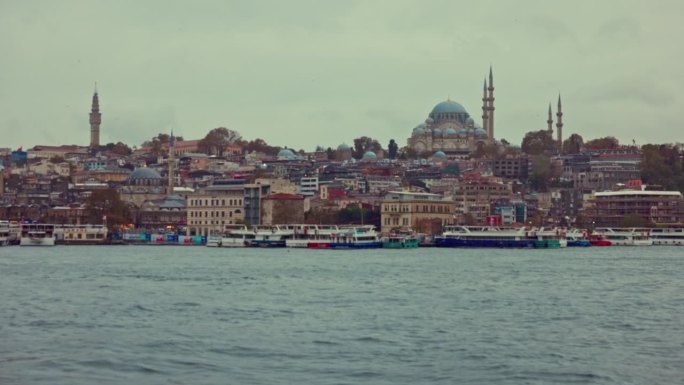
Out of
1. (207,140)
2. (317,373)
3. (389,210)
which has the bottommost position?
(317,373)

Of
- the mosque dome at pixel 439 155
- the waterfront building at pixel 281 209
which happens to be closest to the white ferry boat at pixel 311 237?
the waterfront building at pixel 281 209

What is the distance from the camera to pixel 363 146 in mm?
158875

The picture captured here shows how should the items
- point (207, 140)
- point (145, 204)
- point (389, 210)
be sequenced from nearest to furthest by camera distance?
point (389, 210) → point (145, 204) → point (207, 140)

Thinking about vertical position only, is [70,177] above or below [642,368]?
above

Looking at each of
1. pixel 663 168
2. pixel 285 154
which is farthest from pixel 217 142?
pixel 663 168

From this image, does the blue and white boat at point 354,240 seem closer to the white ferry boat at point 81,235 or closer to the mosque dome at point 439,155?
the white ferry boat at point 81,235

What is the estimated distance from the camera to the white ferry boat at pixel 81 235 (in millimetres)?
89000

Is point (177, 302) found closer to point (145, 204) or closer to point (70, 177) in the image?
point (145, 204)

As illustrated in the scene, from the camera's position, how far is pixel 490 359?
81.0 feet

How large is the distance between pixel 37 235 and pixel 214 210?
1797 centimetres

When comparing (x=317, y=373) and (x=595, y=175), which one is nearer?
(x=317, y=373)

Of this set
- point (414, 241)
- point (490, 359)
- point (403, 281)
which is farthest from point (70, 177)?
point (490, 359)

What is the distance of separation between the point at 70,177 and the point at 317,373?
372 ft

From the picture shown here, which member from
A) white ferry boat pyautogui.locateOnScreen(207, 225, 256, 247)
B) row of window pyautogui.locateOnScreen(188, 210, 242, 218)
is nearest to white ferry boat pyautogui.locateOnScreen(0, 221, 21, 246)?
white ferry boat pyautogui.locateOnScreen(207, 225, 256, 247)
